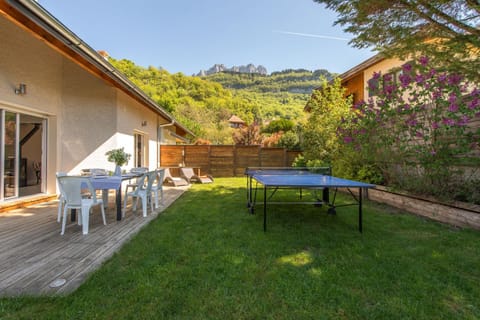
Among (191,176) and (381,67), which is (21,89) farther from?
(381,67)

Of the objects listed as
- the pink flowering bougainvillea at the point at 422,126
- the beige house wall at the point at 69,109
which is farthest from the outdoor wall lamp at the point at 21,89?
the pink flowering bougainvillea at the point at 422,126

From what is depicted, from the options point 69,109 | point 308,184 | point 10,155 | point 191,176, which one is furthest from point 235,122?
point 308,184

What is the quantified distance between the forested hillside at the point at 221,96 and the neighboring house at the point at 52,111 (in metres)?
16.6

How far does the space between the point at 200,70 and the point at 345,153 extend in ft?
226

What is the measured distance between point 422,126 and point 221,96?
144 ft

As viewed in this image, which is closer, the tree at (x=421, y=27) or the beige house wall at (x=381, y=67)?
the tree at (x=421, y=27)

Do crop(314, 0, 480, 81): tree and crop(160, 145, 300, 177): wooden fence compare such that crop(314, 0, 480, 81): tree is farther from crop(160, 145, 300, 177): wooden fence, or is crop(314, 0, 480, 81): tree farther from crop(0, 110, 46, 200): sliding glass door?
crop(160, 145, 300, 177): wooden fence

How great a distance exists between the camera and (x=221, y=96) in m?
47.2

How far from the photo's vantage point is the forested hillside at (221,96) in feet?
108

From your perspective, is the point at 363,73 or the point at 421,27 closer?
the point at 421,27

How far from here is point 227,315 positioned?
209cm

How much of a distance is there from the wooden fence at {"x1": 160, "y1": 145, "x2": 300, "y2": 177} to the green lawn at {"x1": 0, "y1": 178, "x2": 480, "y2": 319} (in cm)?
941

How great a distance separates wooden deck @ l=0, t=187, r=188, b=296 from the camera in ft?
8.71

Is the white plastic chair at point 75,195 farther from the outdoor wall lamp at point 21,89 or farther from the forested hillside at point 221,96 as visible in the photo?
the forested hillside at point 221,96
